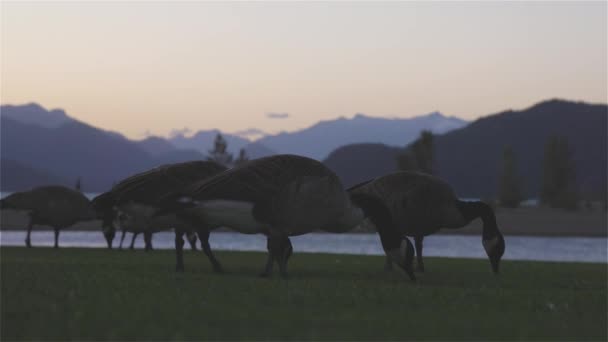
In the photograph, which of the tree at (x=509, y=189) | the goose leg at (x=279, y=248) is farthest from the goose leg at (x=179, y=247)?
the tree at (x=509, y=189)

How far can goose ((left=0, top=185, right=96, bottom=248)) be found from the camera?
115 ft

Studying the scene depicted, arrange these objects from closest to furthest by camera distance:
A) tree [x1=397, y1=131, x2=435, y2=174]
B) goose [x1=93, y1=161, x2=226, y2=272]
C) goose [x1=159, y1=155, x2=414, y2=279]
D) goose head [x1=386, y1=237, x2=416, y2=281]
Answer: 1. goose head [x1=386, y1=237, x2=416, y2=281]
2. goose [x1=159, y1=155, x2=414, y2=279]
3. goose [x1=93, y1=161, x2=226, y2=272]
4. tree [x1=397, y1=131, x2=435, y2=174]

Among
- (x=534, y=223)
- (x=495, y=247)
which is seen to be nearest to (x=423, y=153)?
(x=534, y=223)

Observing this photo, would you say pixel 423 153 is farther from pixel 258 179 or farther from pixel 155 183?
pixel 258 179

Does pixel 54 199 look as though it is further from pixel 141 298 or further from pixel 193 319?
pixel 193 319

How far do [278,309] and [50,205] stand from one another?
26.7 meters

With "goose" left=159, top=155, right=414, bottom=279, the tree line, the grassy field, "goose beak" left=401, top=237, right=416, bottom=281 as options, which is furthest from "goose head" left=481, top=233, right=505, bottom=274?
the tree line

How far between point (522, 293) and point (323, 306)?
500 centimetres

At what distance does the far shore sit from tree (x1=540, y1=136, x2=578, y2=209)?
4579 millimetres

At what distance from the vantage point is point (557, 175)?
15375cm

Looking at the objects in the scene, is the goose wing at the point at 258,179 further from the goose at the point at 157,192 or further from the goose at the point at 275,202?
the goose at the point at 157,192

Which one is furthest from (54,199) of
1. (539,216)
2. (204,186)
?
(539,216)

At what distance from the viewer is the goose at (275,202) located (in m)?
16.3

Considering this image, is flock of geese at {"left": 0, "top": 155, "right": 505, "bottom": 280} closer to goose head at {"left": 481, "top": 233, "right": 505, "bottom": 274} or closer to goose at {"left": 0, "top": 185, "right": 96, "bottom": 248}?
goose head at {"left": 481, "top": 233, "right": 505, "bottom": 274}
